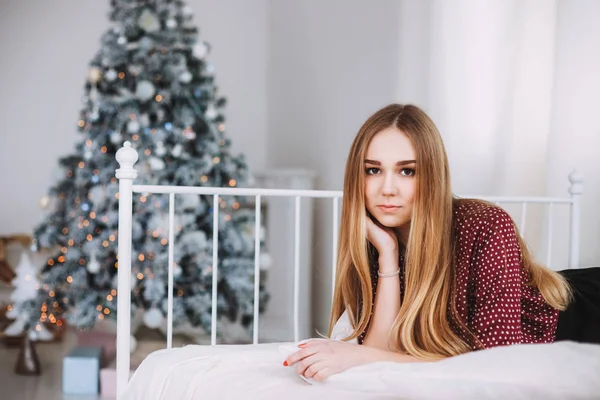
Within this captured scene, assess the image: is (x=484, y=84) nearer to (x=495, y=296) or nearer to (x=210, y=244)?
(x=210, y=244)

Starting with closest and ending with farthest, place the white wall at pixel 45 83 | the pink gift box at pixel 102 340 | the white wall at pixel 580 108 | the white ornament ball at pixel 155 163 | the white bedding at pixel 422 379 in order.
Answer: the white bedding at pixel 422 379 → the white wall at pixel 580 108 → the white ornament ball at pixel 155 163 → the pink gift box at pixel 102 340 → the white wall at pixel 45 83

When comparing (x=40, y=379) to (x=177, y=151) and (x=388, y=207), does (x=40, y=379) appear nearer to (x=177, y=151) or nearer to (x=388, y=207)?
(x=177, y=151)

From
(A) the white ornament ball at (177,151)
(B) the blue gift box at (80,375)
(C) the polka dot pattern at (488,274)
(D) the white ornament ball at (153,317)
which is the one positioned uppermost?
(A) the white ornament ball at (177,151)

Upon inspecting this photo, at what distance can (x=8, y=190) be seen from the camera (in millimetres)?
4355

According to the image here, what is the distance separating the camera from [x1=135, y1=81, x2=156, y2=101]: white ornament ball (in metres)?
2.87

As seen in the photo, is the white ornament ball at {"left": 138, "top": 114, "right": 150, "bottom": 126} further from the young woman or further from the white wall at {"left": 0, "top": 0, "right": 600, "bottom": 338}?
the young woman

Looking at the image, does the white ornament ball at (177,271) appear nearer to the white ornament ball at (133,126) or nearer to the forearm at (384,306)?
the white ornament ball at (133,126)

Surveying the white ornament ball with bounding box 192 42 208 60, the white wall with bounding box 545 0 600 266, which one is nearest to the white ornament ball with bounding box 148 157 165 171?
the white ornament ball with bounding box 192 42 208 60

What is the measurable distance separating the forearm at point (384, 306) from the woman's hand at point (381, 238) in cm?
1

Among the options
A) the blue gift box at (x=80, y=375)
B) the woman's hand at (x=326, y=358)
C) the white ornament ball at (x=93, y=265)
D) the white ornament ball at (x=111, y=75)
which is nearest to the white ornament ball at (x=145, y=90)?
the white ornament ball at (x=111, y=75)

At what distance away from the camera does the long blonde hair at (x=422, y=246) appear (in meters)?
1.13

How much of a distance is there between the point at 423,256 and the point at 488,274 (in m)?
0.11

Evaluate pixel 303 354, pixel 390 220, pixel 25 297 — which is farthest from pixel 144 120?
pixel 303 354

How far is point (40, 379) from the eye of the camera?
303 centimetres
